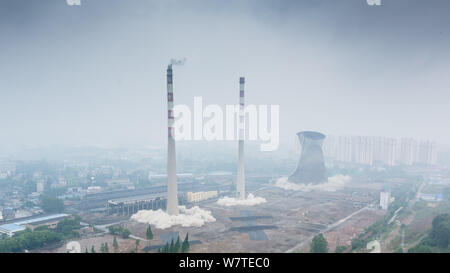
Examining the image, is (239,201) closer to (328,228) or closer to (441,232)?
(328,228)

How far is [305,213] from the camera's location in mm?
7164

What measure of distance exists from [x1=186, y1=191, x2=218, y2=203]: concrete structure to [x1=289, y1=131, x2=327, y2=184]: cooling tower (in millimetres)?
3258

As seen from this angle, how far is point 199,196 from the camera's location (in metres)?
8.55

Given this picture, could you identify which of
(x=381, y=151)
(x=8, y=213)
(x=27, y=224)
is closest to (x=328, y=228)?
(x=27, y=224)

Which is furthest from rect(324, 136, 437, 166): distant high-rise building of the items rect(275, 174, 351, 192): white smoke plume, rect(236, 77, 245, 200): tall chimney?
rect(236, 77, 245, 200): tall chimney

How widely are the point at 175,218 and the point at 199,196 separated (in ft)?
7.69

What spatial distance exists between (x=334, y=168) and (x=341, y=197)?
4932mm

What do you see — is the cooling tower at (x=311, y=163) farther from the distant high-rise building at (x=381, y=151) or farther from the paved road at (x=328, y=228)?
the distant high-rise building at (x=381, y=151)

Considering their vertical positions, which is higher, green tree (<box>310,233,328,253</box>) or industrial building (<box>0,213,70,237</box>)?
green tree (<box>310,233,328,253</box>)

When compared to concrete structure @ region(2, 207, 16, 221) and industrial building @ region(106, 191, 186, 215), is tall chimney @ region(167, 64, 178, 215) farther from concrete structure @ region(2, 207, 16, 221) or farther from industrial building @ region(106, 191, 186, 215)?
concrete structure @ region(2, 207, 16, 221)

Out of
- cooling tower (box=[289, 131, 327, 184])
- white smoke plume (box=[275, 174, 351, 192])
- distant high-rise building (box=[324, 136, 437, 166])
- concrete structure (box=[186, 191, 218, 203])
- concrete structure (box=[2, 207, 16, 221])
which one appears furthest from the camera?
distant high-rise building (box=[324, 136, 437, 166])

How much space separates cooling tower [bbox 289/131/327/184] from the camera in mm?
10695

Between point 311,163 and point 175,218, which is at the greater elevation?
point 311,163
